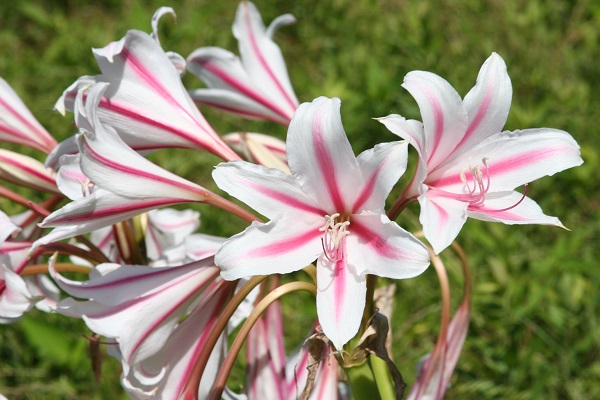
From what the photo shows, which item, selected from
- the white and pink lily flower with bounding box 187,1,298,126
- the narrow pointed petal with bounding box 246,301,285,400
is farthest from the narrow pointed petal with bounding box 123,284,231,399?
the white and pink lily flower with bounding box 187,1,298,126

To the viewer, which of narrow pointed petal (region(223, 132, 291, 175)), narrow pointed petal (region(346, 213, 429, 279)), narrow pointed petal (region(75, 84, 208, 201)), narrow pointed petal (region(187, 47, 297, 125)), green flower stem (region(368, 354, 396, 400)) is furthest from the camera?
narrow pointed petal (region(187, 47, 297, 125))

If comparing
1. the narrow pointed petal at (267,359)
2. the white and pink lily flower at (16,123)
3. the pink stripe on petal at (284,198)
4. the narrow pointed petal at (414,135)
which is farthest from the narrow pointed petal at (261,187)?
the white and pink lily flower at (16,123)

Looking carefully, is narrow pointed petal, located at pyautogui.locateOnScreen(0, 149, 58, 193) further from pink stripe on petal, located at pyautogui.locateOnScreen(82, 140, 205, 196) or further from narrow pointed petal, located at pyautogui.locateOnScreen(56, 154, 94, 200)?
pink stripe on petal, located at pyautogui.locateOnScreen(82, 140, 205, 196)

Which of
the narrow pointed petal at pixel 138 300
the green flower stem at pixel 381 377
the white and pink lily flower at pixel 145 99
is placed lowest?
the green flower stem at pixel 381 377

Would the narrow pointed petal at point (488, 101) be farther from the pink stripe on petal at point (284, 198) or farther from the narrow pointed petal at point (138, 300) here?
the narrow pointed petal at point (138, 300)

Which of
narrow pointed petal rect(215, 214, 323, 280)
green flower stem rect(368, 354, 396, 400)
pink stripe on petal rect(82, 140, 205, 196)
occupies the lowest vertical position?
green flower stem rect(368, 354, 396, 400)

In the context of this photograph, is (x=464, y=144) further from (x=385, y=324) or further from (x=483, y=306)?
(x=483, y=306)

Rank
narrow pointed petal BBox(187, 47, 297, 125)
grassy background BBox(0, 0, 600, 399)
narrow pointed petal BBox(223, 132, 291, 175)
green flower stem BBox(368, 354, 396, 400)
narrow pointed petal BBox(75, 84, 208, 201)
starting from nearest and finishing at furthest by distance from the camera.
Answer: narrow pointed petal BBox(75, 84, 208, 201) → green flower stem BBox(368, 354, 396, 400) → narrow pointed petal BBox(223, 132, 291, 175) → narrow pointed petal BBox(187, 47, 297, 125) → grassy background BBox(0, 0, 600, 399)
